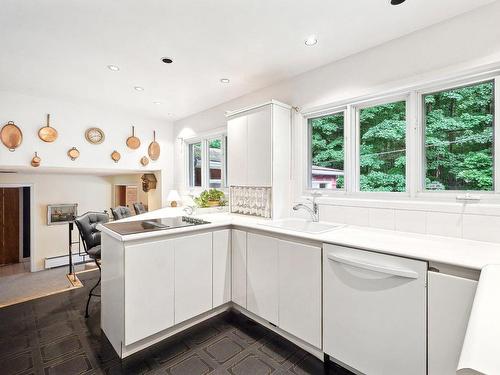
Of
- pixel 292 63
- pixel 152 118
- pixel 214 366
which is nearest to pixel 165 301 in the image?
pixel 214 366

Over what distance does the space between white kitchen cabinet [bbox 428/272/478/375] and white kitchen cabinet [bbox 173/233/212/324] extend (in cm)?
160

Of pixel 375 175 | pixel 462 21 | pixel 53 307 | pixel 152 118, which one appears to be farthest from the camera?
pixel 152 118

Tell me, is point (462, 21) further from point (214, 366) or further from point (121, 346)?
point (121, 346)

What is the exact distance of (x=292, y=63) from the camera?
2439 millimetres

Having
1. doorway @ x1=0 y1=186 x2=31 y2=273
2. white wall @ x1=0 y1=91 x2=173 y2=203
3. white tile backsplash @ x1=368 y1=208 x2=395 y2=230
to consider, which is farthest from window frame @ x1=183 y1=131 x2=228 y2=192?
doorway @ x1=0 y1=186 x2=31 y2=273

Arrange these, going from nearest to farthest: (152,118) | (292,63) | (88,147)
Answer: (292,63), (88,147), (152,118)

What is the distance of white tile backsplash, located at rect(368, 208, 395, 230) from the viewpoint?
2051mm

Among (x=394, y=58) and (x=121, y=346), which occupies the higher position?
(x=394, y=58)

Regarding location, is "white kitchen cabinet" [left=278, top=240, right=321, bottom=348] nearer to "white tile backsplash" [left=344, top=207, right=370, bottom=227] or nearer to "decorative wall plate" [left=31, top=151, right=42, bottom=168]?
"white tile backsplash" [left=344, top=207, right=370, bottom=227]

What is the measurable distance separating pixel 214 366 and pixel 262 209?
4.75 ft

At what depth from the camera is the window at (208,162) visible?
382 centimetres

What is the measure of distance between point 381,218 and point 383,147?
62cm

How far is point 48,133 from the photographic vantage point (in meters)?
3.36

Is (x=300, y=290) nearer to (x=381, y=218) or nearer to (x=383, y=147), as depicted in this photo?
(x=381, y=218)
